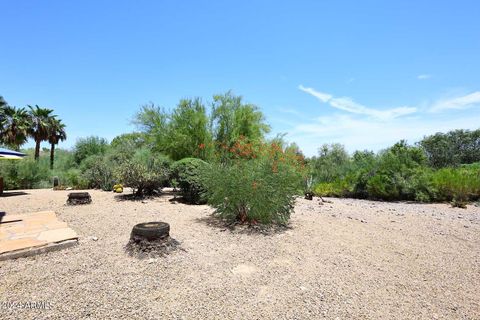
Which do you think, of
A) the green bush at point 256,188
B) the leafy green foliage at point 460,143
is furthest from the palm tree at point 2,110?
the leafy green foliage at point 460,143

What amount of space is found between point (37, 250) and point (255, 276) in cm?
296

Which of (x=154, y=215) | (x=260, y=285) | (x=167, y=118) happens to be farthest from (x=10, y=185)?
(x=260, y=285)

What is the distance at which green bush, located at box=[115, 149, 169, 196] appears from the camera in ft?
27.3

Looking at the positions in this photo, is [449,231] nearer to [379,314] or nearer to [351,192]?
[379,314]

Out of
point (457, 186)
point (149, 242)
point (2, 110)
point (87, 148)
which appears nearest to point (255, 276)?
point (149, 242)

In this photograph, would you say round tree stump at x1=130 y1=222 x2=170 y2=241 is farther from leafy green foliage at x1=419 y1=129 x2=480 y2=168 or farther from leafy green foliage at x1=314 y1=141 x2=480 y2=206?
leafy green foliage at x1=419 y1=129 x2=480 y2=168

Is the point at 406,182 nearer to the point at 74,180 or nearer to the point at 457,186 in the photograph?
the point at 457,186

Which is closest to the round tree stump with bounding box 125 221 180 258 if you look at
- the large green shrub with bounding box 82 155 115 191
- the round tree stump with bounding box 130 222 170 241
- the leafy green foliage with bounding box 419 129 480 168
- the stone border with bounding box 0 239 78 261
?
the round tree stump with bounding box 130 222 170 241

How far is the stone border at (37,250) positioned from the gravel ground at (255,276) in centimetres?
11

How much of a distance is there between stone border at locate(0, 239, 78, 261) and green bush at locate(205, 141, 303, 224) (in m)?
2.60

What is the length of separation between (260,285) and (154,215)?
390cm

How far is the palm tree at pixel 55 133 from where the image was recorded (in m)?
21.5

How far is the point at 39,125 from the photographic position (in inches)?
806

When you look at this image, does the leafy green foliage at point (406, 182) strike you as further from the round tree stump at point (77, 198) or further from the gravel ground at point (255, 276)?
the round tree stump at point (77, 198)
